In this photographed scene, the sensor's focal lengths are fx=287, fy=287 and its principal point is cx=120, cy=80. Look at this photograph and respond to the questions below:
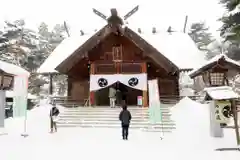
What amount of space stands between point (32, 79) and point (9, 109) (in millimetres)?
6948

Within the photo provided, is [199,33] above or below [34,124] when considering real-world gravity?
above

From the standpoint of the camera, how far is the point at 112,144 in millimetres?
9984

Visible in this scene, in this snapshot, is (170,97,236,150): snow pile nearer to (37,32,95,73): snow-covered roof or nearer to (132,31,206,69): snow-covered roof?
(132,31,206,69): snow-covered roof

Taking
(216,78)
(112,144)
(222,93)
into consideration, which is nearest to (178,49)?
(216,78)

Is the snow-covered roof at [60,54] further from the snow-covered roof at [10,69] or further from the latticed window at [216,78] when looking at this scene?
the latticed window at [216,78]

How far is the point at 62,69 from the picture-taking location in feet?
60.7

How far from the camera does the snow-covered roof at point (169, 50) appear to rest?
21.8 meters

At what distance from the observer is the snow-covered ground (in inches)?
317

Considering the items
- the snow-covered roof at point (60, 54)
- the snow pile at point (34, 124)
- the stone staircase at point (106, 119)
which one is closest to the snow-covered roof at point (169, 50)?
the snow-covered roof at point (60, 54)

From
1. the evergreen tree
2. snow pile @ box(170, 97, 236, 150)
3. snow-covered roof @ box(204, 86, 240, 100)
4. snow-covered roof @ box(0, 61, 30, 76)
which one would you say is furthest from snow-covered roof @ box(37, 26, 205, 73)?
the evergreen tree

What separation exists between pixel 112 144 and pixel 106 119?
17.8 ft

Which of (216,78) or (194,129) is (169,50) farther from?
(216,78)

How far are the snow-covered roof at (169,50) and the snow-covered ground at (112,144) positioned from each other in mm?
7195

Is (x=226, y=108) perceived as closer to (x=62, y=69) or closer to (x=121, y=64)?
(x=121, y=64)
